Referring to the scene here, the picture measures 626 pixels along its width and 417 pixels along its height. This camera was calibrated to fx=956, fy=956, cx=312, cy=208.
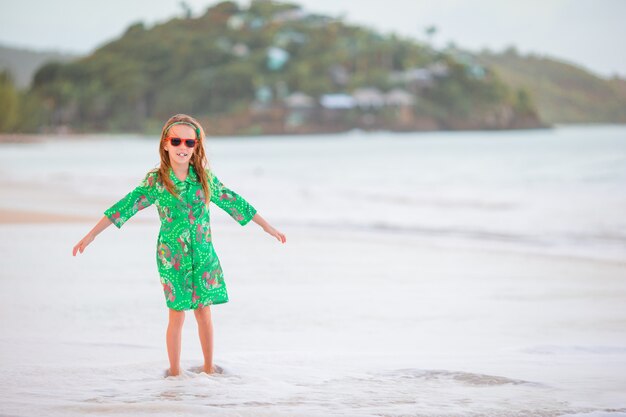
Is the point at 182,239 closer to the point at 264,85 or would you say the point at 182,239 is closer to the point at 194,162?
the point at 194,162

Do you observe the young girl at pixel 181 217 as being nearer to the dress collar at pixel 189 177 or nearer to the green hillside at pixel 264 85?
the dress collar at pixel 189 177

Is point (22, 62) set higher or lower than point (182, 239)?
higher

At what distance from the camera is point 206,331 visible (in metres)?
3.14

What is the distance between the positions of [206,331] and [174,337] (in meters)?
0.11

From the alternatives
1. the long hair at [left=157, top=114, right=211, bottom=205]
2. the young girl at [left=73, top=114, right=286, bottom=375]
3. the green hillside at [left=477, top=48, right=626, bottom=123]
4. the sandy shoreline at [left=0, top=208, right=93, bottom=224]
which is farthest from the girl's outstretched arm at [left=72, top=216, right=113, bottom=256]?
the green hillside at [left=477, top=48, right=626, bottom=123]

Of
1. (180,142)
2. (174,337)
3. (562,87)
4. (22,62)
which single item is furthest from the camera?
(22,62)

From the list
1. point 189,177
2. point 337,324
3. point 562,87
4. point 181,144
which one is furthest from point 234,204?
point 562,87

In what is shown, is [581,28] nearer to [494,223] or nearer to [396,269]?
[494,223]

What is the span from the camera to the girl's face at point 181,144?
9.87 ft

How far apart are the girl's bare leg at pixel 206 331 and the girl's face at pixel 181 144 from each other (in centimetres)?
50

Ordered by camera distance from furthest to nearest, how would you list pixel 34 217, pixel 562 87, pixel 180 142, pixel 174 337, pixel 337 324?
pixel 562 87
pixel 34 217
pixel 337 324
pixel 174 337
pixel 180 142

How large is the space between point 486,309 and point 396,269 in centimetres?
162

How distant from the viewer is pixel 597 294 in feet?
17.5

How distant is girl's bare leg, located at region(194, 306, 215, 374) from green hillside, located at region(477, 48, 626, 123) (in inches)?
2226
